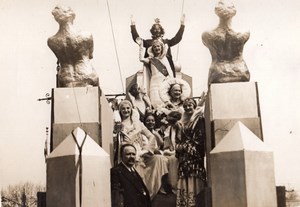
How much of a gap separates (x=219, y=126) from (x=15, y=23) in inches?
227

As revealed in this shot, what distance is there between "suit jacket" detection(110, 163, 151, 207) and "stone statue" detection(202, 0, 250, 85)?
7.02 ft

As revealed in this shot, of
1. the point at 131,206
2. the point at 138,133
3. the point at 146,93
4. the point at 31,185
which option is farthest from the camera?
the point at 31,185

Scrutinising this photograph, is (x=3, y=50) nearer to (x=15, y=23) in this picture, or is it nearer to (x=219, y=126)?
(x=15, y=23)

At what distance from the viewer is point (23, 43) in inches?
755

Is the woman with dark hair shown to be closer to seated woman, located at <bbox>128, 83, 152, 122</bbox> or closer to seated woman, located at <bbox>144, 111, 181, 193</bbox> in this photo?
seated woman, located at <bbox>144, 111, 181, 193</bbox>

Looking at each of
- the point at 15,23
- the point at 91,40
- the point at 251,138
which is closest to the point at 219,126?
the point at 251,138

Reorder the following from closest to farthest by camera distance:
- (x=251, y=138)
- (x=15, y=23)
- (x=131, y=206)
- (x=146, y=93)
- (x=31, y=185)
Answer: (x=251, y=138)
(x=131, y=206)
(x=15, y=23)
(x=146, y=93)
(x=31, y=185)

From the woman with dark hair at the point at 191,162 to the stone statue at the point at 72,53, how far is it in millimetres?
1946

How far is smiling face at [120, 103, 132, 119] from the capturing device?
48.8 feet

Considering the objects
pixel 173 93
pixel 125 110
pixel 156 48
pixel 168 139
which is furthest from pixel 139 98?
pixel 168 139

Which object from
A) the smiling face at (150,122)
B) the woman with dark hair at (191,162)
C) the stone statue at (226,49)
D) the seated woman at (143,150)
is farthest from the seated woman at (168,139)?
the stone statue at (226,49)

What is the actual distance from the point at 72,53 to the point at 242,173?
3.98m

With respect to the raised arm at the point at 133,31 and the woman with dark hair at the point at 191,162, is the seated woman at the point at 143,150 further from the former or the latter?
the raised arm at the point at 133,31

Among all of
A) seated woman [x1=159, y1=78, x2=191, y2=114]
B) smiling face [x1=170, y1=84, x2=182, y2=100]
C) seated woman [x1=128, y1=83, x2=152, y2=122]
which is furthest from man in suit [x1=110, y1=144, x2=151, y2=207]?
seated woman [x1=128, y1=83, x2=152, y2=122]
